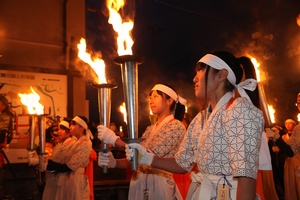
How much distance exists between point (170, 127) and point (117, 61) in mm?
1682

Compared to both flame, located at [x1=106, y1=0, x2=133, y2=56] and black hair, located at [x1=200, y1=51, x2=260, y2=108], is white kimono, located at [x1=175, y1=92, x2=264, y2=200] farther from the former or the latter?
flame, located at [x1=106, y1=0, x2=133, y2=56]

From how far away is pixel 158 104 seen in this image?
4.54m

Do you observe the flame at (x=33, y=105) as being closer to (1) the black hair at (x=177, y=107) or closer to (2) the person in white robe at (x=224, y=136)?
(1) the black hair at (x=177, y=107)

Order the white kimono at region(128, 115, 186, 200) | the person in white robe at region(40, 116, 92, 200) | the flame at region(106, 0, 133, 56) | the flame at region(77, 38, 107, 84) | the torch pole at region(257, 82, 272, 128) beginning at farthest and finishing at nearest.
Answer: the person in white robe at region(40, 116, 92, 200) → the white kimono at region(128, 115, 186, 200) → the torch pole at region(257, 82, 272, 128) → the flame at region(77, 38, 107, 84) → the flame at region(106, 0, 133, 56)

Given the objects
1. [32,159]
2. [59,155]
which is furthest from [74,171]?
[32,159]

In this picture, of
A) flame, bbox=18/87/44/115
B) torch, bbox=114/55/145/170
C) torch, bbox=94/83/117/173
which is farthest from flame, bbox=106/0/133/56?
flame, bbox=18/87/44/115

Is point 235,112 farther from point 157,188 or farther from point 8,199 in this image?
point 8,199

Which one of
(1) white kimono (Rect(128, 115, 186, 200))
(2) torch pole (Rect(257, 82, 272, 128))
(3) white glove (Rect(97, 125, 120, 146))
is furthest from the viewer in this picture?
(1) white kimono (Rect(128, 115, 186, 200))

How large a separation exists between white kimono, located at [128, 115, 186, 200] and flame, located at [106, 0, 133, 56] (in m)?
1.41

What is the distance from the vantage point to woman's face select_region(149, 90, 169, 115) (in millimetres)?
4527

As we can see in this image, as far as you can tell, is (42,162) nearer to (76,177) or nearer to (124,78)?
(76,177)

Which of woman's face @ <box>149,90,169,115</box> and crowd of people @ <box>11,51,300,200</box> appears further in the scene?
woman's face @ <box>149,90,169,115</box>

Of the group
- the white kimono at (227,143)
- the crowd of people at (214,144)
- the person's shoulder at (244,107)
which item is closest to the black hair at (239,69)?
the crowd of people at (214,144)

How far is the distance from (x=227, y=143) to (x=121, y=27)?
153 centimetres
